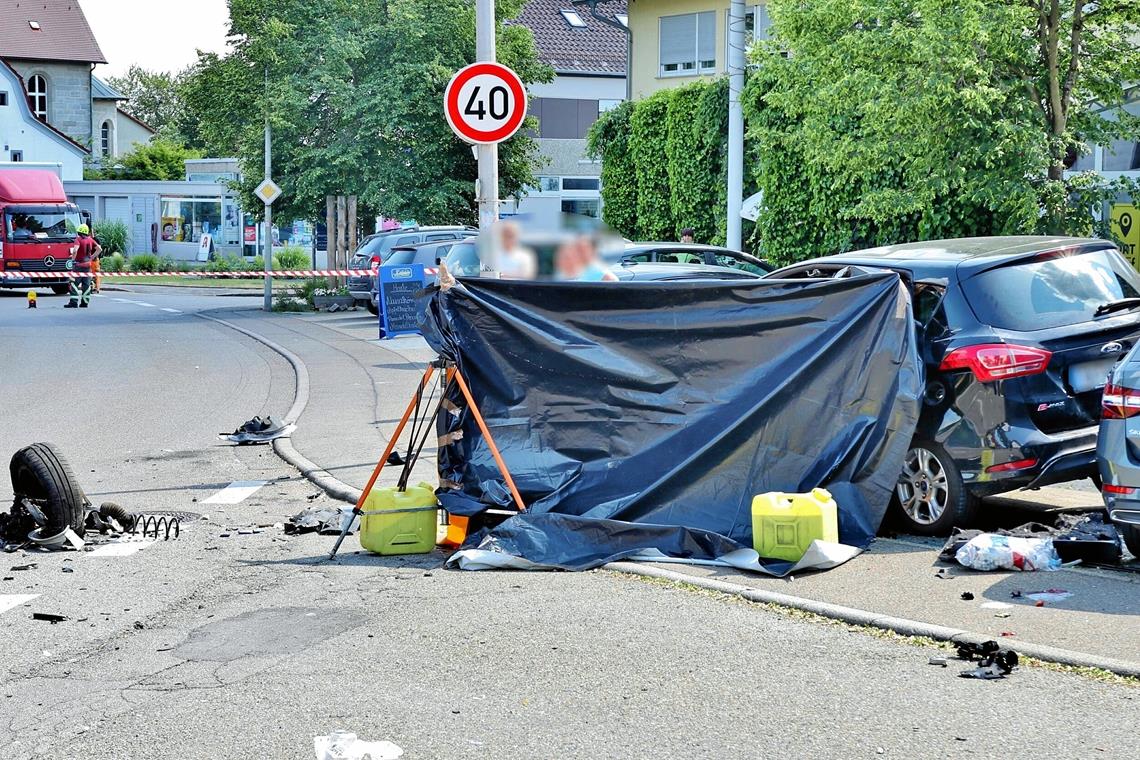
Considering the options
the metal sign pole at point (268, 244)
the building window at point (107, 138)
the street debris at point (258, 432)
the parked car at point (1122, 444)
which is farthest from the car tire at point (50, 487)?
the building window at point (107, 138)

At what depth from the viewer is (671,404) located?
870 centimetres

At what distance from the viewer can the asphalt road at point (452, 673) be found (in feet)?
16.6

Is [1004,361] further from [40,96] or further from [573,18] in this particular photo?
[40,96]

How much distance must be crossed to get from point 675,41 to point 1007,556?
1254 inches

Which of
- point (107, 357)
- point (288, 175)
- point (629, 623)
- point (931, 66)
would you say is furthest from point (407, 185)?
point (629, 623)

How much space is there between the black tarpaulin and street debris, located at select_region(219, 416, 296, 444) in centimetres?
486

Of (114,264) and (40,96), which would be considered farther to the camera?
(40,96)

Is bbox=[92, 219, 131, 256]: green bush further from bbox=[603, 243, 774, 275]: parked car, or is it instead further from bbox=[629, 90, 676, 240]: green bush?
bbox=[603, 243, 774, 275]: parked car

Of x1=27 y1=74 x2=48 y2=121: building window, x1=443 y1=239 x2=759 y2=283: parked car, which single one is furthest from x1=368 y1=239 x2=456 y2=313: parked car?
x1=27 y1=74 x2=48 y2=121: building window

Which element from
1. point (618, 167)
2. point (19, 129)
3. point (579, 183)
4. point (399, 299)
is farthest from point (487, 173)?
point (19, 129)

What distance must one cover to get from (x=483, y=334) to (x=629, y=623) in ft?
8.97

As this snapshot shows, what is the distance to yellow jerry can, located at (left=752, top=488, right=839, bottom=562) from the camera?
7.79m

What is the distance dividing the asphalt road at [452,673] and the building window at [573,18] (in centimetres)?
4992

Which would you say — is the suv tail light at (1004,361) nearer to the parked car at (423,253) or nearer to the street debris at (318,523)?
the street debris at (318,523)
